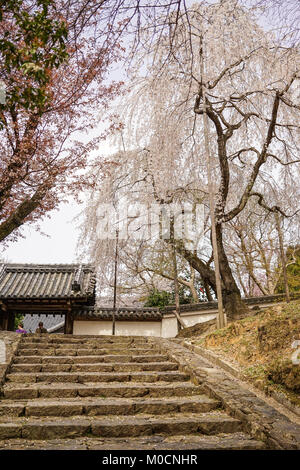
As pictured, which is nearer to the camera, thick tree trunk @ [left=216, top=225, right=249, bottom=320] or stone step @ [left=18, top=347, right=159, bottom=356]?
stone step @ [left=18, top=347, right=159, bottom=356]

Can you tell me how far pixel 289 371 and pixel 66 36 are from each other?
14.7ft

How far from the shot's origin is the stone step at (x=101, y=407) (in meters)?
4.24

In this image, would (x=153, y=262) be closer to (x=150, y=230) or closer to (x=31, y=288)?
(x=150, y=230)

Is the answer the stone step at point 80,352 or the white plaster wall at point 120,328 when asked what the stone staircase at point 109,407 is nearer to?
the stone step at point 80,352

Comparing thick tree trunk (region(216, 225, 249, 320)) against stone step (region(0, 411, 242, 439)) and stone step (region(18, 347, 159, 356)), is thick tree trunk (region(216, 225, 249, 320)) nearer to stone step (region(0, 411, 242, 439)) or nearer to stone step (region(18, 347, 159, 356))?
stone step (region(18, 347, 159, 356))

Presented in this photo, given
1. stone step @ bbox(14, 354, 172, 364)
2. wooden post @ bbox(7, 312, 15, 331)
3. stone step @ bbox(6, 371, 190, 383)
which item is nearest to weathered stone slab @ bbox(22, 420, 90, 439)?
stone step @ bbox(6, 371, 190, 383)

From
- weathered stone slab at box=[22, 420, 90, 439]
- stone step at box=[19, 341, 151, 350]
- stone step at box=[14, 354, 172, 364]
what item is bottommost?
weathered stone slab at box=[22, 420, 90, 439]

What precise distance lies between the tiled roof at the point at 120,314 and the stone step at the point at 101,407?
807cm

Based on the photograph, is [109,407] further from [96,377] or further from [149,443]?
[96,377]

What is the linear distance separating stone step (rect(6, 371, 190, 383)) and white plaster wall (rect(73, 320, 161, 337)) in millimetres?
7263

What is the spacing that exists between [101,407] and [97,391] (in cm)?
62

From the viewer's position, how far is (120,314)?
12945mm

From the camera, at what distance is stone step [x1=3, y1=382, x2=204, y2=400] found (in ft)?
15.7
